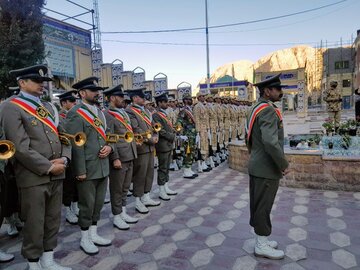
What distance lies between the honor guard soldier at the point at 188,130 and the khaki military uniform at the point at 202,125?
25 centimetres

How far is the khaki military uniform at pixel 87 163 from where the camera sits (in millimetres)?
3479

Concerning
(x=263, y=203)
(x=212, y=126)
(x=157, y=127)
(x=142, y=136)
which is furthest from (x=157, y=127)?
(x=212, y=126)

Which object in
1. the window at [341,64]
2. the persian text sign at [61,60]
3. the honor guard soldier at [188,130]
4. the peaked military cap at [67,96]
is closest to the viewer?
the peaked military cap at [67,96]

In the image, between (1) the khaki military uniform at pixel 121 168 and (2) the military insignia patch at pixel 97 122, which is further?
(1) the khaki military uniform at pixel 121 168

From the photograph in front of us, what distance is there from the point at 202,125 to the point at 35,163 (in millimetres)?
5824

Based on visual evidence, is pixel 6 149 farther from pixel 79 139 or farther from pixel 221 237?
pixel 221 237

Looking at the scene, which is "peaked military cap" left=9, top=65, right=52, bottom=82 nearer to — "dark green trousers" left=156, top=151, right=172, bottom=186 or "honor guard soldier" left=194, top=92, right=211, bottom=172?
"dark green trousers" left=156, top=151, right=172, bottom=186

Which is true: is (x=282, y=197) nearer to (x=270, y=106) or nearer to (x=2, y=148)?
(x=270, y=106)

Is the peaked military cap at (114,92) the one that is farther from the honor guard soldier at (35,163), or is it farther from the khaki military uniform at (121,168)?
the honor guard soldier at (35,163)

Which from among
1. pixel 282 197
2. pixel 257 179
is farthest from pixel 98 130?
pixel 282 197

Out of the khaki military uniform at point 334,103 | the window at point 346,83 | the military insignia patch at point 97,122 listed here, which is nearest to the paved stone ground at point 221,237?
the military insignia patch at point 97,122

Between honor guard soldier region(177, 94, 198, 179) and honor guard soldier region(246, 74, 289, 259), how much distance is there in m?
4.19

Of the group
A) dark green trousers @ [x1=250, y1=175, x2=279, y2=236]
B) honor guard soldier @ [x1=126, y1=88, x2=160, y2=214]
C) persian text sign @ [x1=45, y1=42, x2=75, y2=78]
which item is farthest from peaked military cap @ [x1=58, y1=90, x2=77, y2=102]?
persian text sign @ [x1=45, y1=42, x2=75, y2=78]

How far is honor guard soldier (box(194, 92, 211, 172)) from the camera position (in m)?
7.96
